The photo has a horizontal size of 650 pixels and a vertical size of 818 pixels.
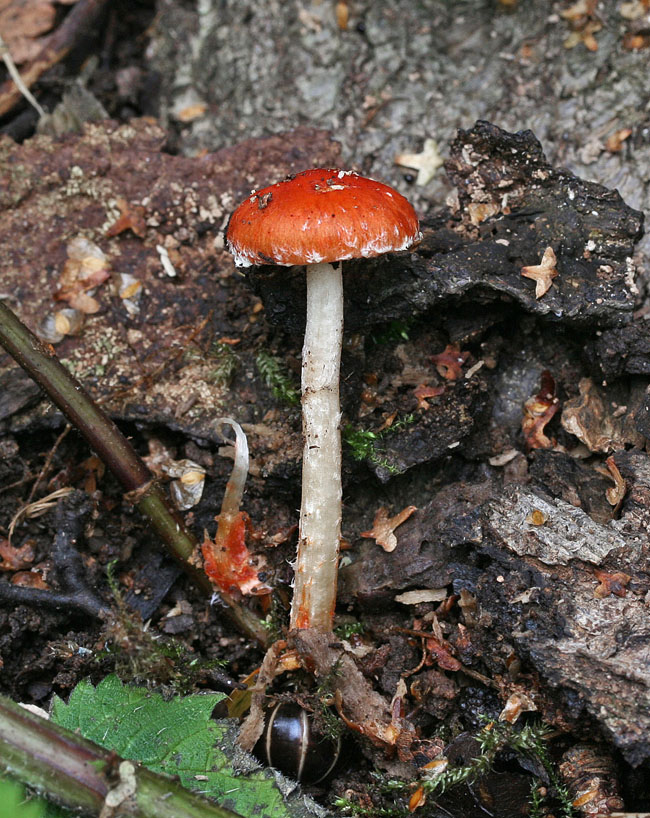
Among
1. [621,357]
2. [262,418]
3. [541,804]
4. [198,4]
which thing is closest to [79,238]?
[262,418]

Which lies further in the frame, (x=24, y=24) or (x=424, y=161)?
(x=24, y=24)

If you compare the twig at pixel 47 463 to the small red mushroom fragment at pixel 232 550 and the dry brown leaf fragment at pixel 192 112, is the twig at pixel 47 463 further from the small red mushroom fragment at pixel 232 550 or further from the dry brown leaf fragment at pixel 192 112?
the dry brown leaf fragment at pixel 192 112

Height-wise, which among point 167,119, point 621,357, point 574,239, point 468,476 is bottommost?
point 468,476

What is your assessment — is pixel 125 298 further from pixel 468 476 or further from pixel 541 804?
pixel 541 804

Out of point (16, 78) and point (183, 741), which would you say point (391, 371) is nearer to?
point (183, 741)

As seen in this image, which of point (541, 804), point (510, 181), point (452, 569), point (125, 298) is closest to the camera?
point (541, 804)

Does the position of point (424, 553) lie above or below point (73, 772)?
below

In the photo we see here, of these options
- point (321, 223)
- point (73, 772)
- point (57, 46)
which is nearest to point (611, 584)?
point (321, 223)

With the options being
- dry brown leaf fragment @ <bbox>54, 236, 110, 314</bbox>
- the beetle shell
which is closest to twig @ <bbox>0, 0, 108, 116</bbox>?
dry brown leaf fragment @ <bbox>54, 236, 110, 314</bbox>
